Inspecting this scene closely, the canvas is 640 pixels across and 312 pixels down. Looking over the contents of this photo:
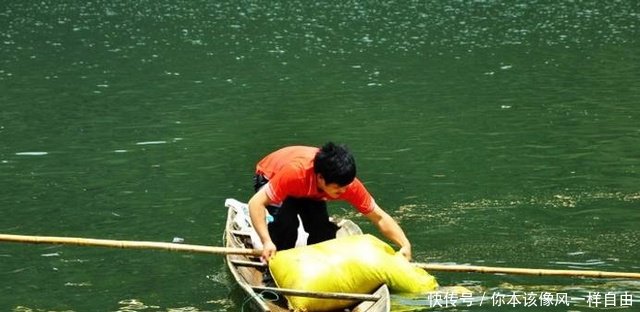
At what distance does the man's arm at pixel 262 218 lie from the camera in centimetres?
972

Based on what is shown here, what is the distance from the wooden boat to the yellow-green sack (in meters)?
0.15

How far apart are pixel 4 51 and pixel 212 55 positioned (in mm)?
7435

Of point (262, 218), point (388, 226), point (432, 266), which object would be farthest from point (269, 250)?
point (432, 266)

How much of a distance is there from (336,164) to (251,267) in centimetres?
255

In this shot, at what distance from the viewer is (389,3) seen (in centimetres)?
5212

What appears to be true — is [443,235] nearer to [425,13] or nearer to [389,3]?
[425,13]

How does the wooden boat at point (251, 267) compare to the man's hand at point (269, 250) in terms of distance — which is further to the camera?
the man's hand at point (269, 250)

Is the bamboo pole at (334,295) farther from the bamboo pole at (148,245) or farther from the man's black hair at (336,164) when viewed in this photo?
the man's black hair at (336,164)

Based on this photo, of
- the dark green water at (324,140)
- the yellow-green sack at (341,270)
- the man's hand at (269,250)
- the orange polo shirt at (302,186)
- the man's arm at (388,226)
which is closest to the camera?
the yellow-green sack at (341,270)

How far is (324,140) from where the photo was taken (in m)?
20.2

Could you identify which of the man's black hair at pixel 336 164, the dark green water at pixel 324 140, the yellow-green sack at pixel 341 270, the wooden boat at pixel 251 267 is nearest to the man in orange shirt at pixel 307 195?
the man's black hair at pixel 336 164

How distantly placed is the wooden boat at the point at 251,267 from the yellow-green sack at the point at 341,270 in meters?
0.15

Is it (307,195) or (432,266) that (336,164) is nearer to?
(307,195)

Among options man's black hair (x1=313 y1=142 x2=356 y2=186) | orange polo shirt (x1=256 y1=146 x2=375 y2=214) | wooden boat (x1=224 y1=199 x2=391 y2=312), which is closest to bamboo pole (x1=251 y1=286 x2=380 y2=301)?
wooden boat (x1=224 y1=199 x2=391 y2=312)
